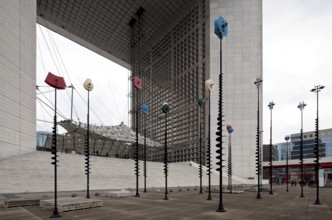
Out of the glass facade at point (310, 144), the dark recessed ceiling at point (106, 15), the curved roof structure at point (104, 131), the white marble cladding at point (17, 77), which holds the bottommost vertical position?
the glass facade at point (310, 144)

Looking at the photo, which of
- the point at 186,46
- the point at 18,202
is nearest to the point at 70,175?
the point at 18,202

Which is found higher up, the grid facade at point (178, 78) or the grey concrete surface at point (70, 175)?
the grid facade at point (178, 78)

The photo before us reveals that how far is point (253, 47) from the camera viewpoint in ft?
265

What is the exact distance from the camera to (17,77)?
42.2 metres

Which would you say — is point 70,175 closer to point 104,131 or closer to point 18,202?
point 18,202

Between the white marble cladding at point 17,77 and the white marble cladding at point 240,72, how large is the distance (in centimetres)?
4855

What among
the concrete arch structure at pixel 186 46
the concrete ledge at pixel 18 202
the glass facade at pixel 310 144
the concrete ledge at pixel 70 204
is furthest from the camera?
the glass facade at pixel 310 144

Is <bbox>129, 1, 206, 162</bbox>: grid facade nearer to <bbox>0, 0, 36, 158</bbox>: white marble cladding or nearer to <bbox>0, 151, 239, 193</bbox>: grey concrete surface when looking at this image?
<bbox>0, 151, 239, 193</bbox>: grey concrete surface

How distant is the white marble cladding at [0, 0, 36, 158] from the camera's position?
127 feet

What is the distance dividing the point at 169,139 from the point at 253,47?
4397 cm

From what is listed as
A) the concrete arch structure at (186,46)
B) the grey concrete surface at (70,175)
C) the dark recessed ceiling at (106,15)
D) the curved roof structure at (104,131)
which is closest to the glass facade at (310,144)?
the concrete arch structure at (186,46)

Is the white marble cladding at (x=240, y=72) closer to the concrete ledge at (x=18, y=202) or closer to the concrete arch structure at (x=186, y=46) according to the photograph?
the concrete arch structure at (x=186, y=46)

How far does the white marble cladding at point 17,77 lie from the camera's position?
38.8 metres

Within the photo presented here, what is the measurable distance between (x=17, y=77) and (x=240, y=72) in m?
58.2
